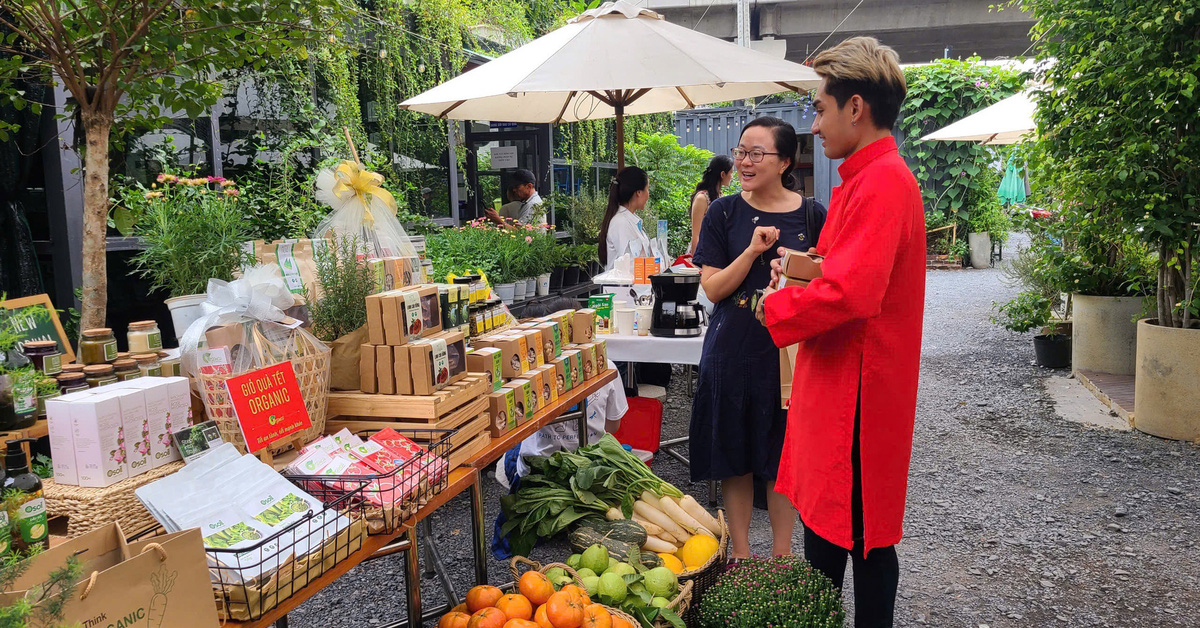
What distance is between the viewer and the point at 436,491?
223cm

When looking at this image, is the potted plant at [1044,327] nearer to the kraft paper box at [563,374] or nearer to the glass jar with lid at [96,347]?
the kraft paper box at [563,374]

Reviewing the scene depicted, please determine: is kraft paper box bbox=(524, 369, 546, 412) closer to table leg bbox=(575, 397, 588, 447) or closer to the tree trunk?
table leg bbox=(575, 397, 588, 447)

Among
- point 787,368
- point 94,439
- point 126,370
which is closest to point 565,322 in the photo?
point 787,368

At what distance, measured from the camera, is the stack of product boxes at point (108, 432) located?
1.64 metres

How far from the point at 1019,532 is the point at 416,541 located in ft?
10.6

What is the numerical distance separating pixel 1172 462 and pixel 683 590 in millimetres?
3976

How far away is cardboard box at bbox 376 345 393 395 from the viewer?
2.40 m

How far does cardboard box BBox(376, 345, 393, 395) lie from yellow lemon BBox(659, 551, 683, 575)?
119 cm

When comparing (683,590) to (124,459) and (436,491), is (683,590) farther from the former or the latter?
(124,459)

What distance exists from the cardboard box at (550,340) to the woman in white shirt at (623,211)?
273 cm

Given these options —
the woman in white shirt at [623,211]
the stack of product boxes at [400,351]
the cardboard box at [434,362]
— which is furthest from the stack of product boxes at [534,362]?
the woman in white shirt at [623,211]

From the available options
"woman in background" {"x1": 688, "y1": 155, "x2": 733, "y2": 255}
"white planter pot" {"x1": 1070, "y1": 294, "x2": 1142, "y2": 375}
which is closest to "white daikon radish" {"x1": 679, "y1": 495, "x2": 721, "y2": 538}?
"woman in background" {"x1": 688, "y1": 155, "x2": 733, "y2": 255}

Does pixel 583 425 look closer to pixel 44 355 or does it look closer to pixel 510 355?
pixel 510 355

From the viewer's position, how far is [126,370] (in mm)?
1959
